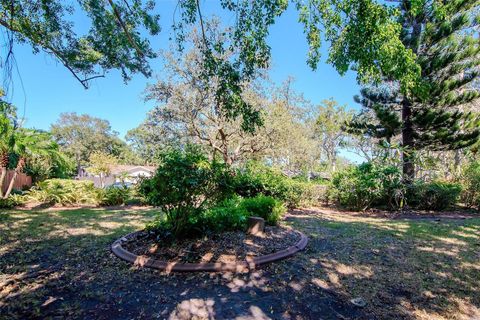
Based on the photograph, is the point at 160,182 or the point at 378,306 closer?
the point at 378,306

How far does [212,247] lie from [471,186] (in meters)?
9.66

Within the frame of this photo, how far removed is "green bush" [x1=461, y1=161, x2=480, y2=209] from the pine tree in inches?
62.1

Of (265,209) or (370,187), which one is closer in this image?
(265,209)

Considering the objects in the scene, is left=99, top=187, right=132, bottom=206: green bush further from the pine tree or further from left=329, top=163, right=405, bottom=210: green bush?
the pine tree

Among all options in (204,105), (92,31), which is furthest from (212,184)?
Result: (204,105)

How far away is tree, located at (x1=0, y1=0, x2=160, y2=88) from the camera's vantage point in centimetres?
476

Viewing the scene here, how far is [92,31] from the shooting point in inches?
214

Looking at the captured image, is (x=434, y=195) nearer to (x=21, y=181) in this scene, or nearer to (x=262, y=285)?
(x=262, y=285)

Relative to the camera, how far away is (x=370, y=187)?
8.02m

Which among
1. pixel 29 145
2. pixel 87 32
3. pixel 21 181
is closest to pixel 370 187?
pixel 87 32

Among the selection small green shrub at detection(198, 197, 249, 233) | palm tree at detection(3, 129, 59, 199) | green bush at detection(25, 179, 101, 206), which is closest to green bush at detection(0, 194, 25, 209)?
green bush at detection(25, 179, 101, 206)

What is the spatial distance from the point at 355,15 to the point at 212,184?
2894 mm

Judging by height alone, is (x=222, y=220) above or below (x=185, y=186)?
below

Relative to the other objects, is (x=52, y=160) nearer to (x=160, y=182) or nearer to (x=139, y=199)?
(x=139, y=199)
